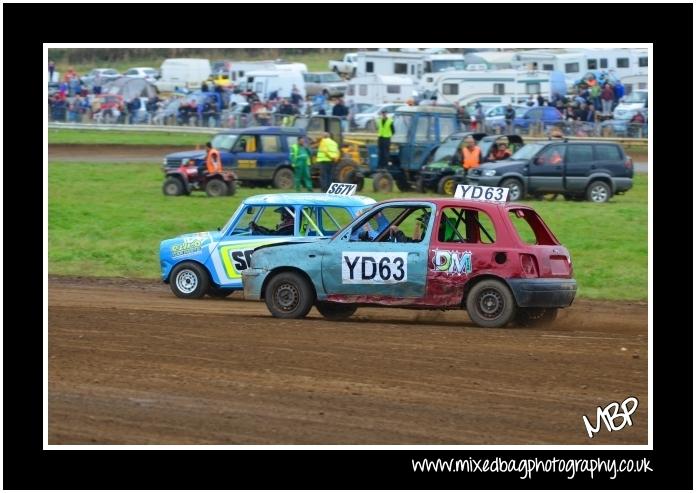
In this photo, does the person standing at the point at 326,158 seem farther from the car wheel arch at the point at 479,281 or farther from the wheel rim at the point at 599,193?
the car wheel arch at the point at 479,281

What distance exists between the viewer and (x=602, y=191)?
88.1 ft

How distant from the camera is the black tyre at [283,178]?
3000 centimetres

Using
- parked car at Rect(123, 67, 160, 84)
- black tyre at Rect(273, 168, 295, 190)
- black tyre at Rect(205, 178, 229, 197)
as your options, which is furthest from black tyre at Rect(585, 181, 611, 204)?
parked car at Rect(123, 67, 160, 84)

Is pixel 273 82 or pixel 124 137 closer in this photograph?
pixel 124 137

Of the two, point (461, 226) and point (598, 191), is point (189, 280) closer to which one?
point (461, 226)

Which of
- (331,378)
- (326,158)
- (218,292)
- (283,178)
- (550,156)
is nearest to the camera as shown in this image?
(331,378)

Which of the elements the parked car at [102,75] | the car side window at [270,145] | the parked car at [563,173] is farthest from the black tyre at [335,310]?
the parked car at [102,75]

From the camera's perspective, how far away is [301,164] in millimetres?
27359

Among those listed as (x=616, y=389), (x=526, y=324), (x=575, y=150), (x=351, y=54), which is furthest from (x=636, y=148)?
(x=616, y=389)

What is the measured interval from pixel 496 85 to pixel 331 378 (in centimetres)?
3619

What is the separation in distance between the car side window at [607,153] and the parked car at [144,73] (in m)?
26.8

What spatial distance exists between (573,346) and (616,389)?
6.64ft

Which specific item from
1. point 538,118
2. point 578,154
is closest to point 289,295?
point 578,154

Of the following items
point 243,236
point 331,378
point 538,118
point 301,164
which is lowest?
point 331,378
